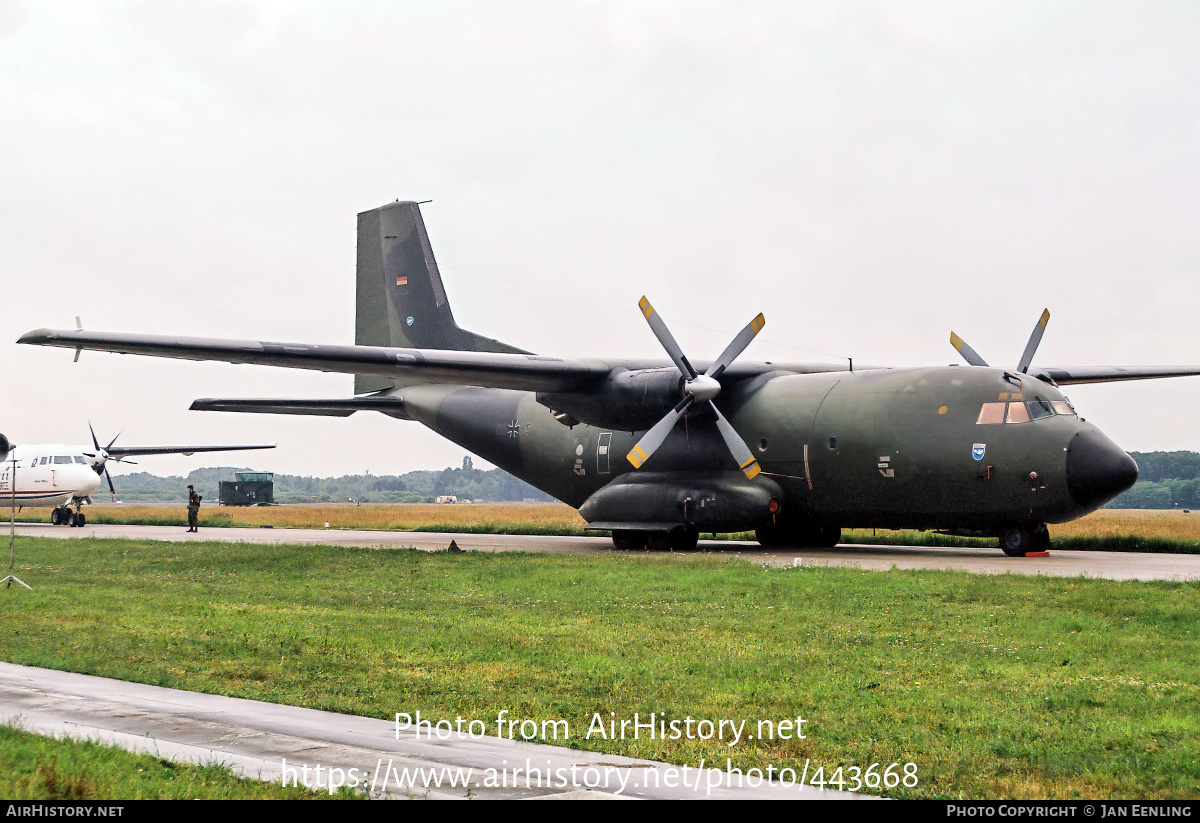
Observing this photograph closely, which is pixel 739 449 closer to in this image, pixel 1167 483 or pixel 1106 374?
pixel 1106 374

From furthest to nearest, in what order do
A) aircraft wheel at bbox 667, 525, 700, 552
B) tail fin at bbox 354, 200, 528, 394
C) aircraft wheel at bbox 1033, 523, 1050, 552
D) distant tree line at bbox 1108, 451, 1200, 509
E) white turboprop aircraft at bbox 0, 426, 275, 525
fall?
distant tree line at bbox 1108, 451, 1200, 509
white turboprop aircraft at bbox 0, 426, 275, 525
tail fin at bbox 354, 200, 528, 394
aircraft wheel at bbox 667, 525, 700, 552
aircraft wheel at bbox 1033, 523, 1050, 552

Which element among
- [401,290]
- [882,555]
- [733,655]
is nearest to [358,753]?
[733,655]

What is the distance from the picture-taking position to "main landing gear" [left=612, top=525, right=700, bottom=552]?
25500 mm

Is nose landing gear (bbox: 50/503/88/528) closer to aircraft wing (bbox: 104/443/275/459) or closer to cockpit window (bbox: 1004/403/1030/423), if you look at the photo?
aircraft wing (bbox: 104/443/275/459)

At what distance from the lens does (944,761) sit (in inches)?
259

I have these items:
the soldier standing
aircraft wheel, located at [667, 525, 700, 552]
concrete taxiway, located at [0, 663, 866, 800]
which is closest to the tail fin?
the soldier standing

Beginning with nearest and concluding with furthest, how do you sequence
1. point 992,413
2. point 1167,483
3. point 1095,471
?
point 1095,471 < point 992,413 < point 1167,483

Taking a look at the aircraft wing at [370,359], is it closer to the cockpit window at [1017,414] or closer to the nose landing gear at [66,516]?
the cockpit window at [1017,414]

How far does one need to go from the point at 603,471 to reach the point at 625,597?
38.6 ft

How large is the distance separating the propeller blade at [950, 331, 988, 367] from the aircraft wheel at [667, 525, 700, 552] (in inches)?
314

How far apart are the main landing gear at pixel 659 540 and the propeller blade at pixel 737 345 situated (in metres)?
3.74

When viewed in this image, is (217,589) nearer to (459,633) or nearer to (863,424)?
(459,633)

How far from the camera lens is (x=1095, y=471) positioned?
806 inches

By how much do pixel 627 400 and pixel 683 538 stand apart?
3706 mm
